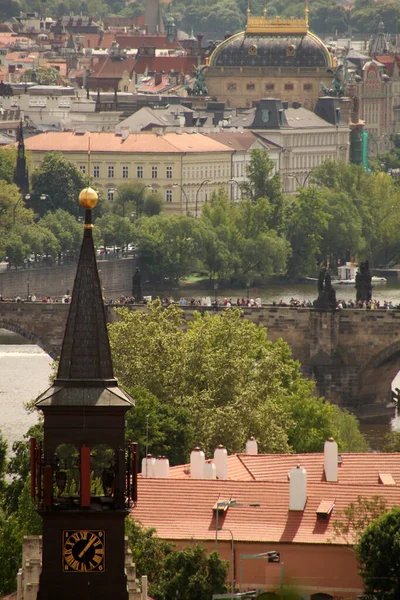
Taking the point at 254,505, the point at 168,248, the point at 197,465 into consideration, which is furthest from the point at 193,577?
the point at 168,248

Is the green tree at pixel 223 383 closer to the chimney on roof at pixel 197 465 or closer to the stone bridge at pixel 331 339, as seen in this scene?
the chimney on roof at pixel 197 465

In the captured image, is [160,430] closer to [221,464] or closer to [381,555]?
[221,464]

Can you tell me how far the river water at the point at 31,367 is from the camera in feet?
285

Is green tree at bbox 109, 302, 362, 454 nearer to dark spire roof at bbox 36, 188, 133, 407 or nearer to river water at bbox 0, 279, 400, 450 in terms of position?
river water at bbox 0, 279, 400, 450

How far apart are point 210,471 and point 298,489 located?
4989 mm

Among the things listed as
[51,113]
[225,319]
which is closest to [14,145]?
[51,113]

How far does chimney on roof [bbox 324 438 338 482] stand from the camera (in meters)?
52.9

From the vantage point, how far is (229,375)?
72.1 metres

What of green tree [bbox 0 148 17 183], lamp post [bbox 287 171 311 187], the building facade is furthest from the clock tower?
lamp post [bbox 287 171 311 187]

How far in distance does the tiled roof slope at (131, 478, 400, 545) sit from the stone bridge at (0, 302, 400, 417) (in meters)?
49.8

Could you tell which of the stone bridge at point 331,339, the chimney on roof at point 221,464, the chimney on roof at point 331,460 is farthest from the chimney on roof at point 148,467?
the stone bridge at point 331,339

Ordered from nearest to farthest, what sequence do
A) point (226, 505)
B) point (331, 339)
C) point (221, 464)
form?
point (226, 505) → point (221, 464) → point (331, 339)

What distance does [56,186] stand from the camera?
500 feet

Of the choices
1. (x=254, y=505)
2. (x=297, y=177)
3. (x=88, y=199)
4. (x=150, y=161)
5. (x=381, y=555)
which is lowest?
(x=381, y=555)
